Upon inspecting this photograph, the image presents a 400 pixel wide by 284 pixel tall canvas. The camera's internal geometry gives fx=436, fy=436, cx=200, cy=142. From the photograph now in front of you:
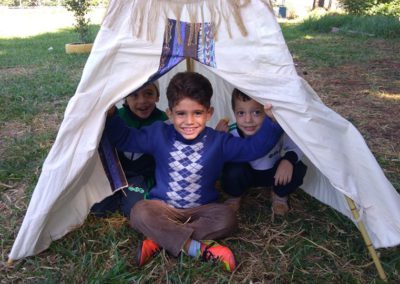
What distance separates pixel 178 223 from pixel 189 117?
22.8 inches

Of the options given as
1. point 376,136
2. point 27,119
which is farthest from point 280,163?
point 27,119

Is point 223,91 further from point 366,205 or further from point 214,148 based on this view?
point 366,205

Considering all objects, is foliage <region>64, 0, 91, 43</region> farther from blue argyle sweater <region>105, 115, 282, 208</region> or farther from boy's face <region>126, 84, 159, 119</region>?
blue argyle sweater <region>105, 115, 282, 208</region>

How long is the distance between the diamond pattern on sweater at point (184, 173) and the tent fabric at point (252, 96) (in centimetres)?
47

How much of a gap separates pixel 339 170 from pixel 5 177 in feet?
7.88

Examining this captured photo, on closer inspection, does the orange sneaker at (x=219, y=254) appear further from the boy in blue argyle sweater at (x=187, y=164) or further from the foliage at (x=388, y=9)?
the foliage at (x=388, y=9)

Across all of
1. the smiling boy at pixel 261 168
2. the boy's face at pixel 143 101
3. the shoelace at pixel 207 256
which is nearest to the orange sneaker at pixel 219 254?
the shoelace at pixel 207 256

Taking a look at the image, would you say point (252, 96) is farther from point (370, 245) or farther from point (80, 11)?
point (80, 11)

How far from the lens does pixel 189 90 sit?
2361mm

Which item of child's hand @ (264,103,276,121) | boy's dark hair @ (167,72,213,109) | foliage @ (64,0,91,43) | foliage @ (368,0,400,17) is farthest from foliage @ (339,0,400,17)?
child's hand @ (264,103,276,121)

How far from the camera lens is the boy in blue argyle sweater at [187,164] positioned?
228cm

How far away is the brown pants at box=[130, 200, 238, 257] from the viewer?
2258mm

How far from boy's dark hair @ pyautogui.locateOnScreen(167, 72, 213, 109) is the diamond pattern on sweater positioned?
0.78 ft

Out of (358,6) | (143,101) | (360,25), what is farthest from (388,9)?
(143,101)
